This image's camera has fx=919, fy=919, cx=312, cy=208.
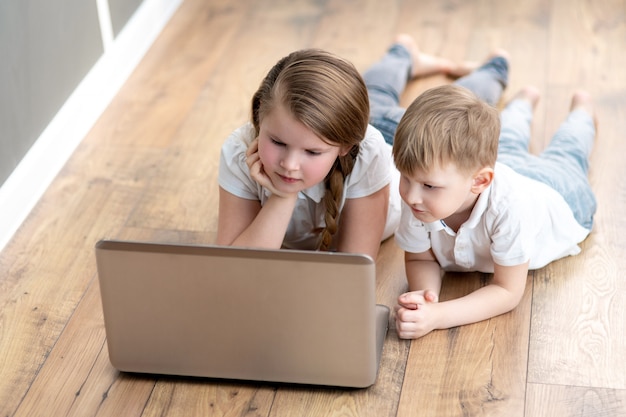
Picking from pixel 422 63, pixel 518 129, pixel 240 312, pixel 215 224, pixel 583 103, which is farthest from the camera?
pixel 422 63

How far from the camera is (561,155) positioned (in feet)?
6.31

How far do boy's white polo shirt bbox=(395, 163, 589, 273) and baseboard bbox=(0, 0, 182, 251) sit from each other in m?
0.83

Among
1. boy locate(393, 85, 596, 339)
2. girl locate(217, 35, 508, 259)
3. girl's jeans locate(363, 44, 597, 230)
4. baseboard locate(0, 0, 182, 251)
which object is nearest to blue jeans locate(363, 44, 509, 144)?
girl's jeans locate(363, 44, 597, 230)

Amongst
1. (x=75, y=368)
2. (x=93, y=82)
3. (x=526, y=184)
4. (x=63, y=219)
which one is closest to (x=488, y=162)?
(x=526, y=184)

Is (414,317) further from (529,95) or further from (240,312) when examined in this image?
(529,95)

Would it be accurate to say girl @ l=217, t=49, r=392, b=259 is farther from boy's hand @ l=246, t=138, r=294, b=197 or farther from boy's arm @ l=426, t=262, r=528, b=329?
boy's arm @ l=426, t=262, r=528, b=329

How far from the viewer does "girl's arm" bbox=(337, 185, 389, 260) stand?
1.64 meters

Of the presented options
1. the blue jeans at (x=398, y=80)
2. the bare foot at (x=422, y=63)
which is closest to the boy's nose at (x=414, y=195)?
the blue jeans at (x=398, y=80)

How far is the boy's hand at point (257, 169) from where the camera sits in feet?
5.01

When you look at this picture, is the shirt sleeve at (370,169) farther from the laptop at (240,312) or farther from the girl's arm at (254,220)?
the laptop at (240,312)

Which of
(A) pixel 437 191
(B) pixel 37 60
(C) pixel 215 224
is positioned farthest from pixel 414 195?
(B) pixel 37 60

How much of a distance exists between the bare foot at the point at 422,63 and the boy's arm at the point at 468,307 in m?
0.94

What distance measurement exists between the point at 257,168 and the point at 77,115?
2.85ft

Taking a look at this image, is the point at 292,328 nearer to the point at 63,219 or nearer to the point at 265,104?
the point at 265,104
